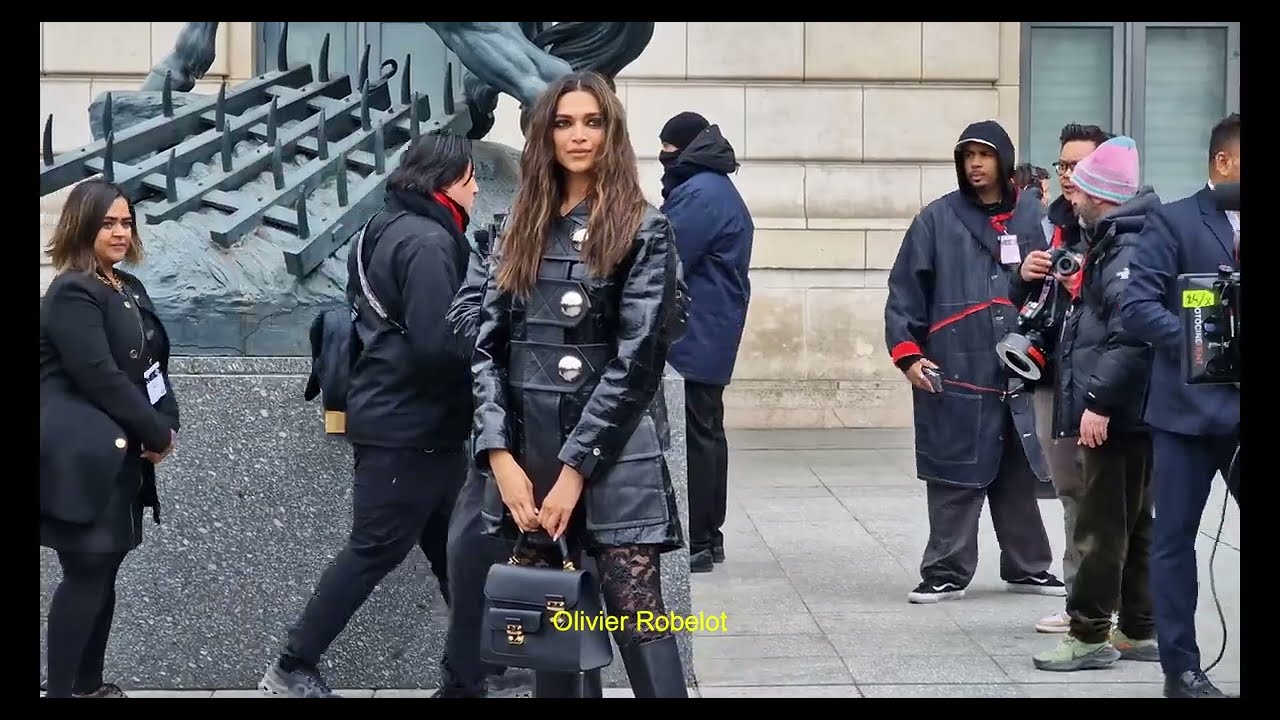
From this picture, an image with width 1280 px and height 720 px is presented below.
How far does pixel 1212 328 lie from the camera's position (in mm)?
4609

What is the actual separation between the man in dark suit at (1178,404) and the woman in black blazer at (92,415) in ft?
9.04

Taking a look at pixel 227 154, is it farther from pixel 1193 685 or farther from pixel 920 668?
pixel 1193 685

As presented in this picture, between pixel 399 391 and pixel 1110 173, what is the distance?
246 cm

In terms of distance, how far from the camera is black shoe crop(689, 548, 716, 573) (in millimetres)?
7098

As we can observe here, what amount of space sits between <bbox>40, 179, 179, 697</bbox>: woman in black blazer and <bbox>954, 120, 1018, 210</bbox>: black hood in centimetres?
315

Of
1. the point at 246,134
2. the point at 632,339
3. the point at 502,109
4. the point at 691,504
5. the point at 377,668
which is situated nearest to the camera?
the point at 632,339

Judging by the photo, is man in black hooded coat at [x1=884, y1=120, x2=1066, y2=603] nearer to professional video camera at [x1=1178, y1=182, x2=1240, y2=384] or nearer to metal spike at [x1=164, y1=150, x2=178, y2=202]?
professional video camera at [x1=1178, y1=182, x2=1240, y2=384]

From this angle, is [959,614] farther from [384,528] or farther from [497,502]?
[497,502]

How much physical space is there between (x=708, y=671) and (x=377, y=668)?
1038 millimetres

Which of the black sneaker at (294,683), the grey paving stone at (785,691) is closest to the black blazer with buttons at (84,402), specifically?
the black sneaker at (294,683)

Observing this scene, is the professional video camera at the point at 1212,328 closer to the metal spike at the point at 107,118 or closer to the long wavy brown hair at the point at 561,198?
the long wavy brown hair at the point at 561,198

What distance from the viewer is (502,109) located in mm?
12586

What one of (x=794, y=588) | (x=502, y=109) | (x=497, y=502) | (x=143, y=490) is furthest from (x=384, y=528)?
(x=502, y=109)

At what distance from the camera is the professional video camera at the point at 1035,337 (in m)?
6.14
